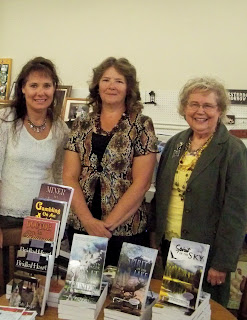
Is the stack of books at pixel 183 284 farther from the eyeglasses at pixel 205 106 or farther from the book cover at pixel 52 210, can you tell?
the eyeglasses at pixel 205 106

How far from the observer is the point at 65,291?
4.10 ft

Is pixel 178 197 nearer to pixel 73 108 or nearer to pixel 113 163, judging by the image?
pixel 113 163

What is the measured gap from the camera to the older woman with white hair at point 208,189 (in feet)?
5.60

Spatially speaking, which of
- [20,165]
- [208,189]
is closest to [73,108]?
[20,165]

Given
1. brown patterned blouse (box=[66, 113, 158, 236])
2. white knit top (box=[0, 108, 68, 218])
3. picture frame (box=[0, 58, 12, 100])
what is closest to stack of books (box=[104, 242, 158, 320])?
brown patterned blouse (box=[66, 113, 158, 236])

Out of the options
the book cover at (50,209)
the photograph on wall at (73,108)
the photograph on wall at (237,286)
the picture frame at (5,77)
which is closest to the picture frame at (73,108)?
the photograph on wall at (73,108)

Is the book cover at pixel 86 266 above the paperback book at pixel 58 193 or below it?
below

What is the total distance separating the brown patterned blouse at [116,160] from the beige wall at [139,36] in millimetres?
1389

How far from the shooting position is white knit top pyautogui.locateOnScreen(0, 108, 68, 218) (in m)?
2.00

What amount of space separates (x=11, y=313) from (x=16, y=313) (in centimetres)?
1

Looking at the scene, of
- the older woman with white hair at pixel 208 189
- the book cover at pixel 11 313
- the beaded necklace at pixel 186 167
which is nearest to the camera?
the book cover at pixel 11 313

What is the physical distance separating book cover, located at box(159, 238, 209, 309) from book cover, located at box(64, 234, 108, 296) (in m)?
0.22

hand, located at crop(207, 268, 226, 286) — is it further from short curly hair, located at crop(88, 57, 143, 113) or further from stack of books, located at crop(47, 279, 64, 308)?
short curly hair, located at crop(88, 57, 143, 113)

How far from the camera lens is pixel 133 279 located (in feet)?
4.07
